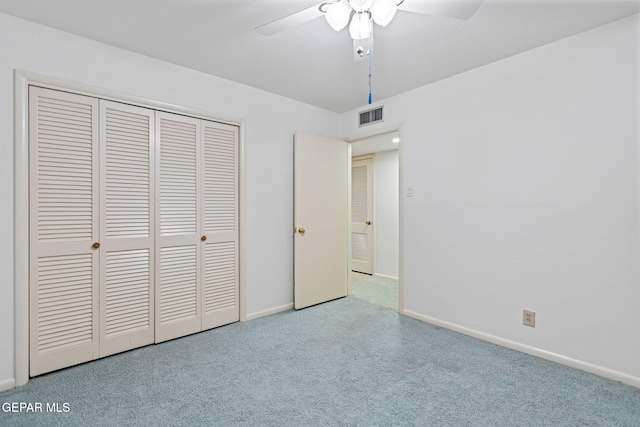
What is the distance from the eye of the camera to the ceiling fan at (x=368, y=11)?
1.46 m

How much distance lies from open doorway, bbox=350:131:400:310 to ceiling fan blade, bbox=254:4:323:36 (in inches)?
122

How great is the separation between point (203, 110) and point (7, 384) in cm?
228

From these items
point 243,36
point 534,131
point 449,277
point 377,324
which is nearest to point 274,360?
point 377,324

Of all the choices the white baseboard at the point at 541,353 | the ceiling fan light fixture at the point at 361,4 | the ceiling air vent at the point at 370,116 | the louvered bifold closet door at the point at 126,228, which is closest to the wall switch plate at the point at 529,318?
the white baseboard at the point at 541,353

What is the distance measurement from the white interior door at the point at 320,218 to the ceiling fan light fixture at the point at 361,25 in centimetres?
182

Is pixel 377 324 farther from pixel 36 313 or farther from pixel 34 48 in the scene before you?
pixel 34 48

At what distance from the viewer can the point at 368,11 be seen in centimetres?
157

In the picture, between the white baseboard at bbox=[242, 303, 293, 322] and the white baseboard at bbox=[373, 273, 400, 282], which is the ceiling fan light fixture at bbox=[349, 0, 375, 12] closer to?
the white baseboard at bbox=[242, 303, 293, 322]

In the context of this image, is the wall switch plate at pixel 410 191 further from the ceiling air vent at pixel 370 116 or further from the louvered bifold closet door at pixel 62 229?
the louvered bifold closet door at pixel 62 229

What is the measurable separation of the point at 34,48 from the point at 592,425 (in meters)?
3.84

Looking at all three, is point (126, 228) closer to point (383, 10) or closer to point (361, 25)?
point (361, 25)

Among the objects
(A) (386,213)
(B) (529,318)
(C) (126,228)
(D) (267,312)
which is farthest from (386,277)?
(C) (126,228)

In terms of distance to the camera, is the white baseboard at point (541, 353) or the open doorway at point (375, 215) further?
the open doorway at point (375, 215)

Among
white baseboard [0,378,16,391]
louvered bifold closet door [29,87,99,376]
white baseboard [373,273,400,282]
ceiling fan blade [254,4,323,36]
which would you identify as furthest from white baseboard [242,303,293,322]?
ceiling fan blade [254,4,323,36]
